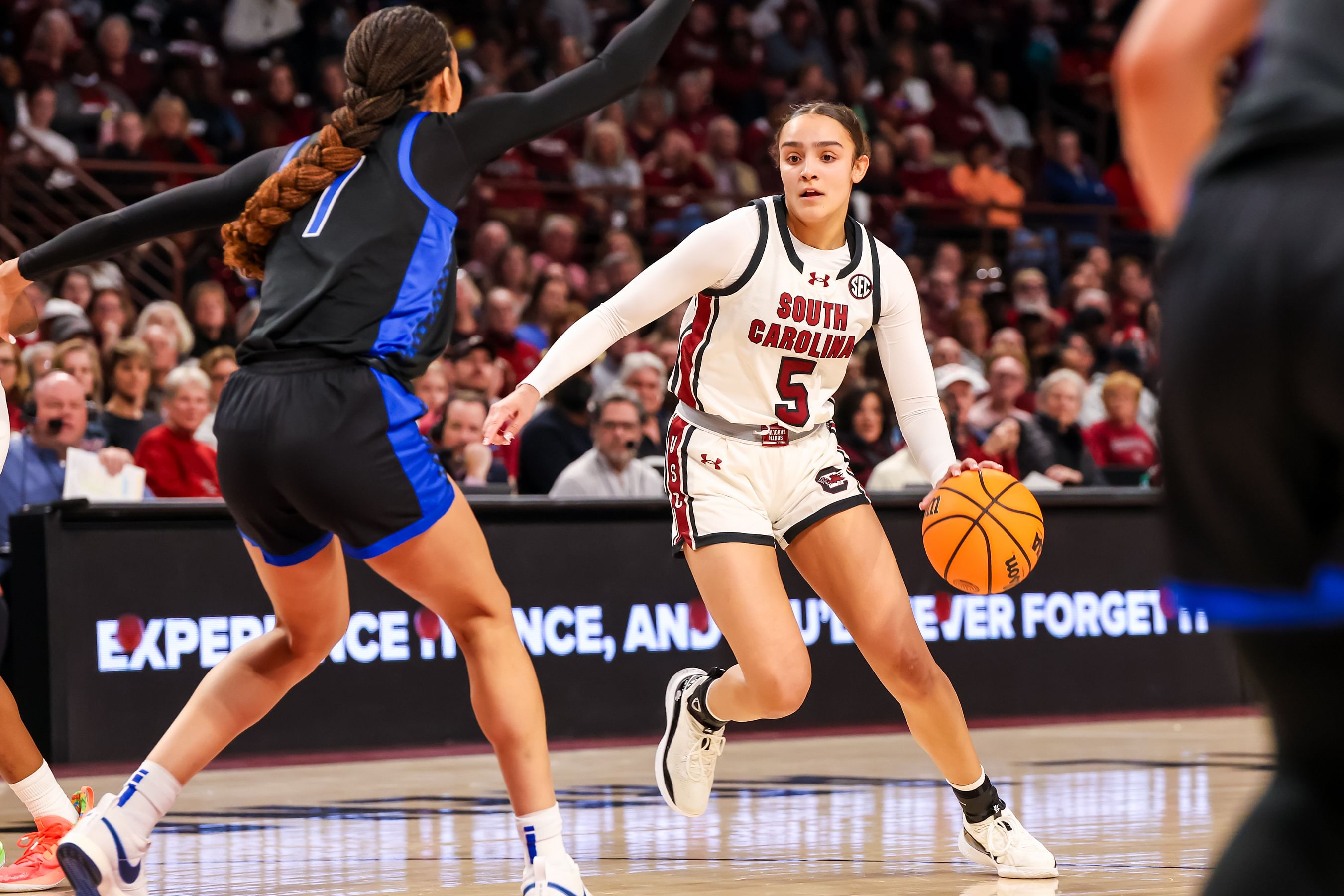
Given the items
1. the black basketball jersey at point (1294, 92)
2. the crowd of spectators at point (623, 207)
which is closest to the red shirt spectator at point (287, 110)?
the crowd of spectators at point (623, 207)

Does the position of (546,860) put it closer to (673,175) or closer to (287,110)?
(287,110)

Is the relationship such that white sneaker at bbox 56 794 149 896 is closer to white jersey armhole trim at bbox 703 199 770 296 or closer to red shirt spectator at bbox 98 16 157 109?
white jersey armhole trim at bbox 703 199 770 296

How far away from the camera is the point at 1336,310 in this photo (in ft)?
5.23

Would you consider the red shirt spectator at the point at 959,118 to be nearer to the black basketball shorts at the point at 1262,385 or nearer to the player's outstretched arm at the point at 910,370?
the player's outstretched arm at the point at 910,370

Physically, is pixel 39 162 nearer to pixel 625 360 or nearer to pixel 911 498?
pixel 625 360

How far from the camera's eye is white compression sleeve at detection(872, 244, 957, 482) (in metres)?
5.07

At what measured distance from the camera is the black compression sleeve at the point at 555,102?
3.93 meters

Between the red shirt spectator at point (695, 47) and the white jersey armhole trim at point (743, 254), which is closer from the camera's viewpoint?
the white jersey armhole trim at point (743, 254)

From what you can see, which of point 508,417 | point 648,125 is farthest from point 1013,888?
point 648,125

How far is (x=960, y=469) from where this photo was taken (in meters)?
4.94

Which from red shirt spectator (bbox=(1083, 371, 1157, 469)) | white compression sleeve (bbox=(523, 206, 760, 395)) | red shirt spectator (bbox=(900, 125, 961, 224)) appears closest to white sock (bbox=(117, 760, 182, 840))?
white compression sleeve (bbox=(523, 206, 760, 395))

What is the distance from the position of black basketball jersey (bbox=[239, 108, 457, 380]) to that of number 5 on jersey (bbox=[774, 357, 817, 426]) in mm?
1306

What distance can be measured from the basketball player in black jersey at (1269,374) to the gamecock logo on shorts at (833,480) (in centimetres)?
316

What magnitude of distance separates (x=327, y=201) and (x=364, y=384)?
0.45 meters
